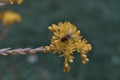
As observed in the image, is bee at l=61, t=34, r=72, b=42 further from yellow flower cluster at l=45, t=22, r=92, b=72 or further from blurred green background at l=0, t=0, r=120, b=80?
blurred green background at l=0, t=0, r=120, b=80

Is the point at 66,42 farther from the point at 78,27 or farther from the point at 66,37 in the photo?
the point at 78,27

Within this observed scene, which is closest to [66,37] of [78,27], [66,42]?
[66,42]

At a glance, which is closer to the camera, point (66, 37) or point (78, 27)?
point (66, 37)

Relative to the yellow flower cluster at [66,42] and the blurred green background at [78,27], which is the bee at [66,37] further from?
the blurred green background at [78,27]

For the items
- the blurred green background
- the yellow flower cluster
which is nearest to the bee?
the yellow flower cluster

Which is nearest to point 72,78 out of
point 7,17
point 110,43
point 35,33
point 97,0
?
point 7,17

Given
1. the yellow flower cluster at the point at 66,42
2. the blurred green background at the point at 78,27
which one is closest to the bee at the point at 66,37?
the yellow flower cluster at the point at 66,42

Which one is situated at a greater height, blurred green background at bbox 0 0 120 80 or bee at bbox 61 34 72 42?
blurred green background at bbox 0 0 120 80

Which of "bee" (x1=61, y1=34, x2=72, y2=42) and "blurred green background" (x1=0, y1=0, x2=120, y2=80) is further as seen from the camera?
"blurred green background" (x1=0, y1=0, x2=120, y2=80)
